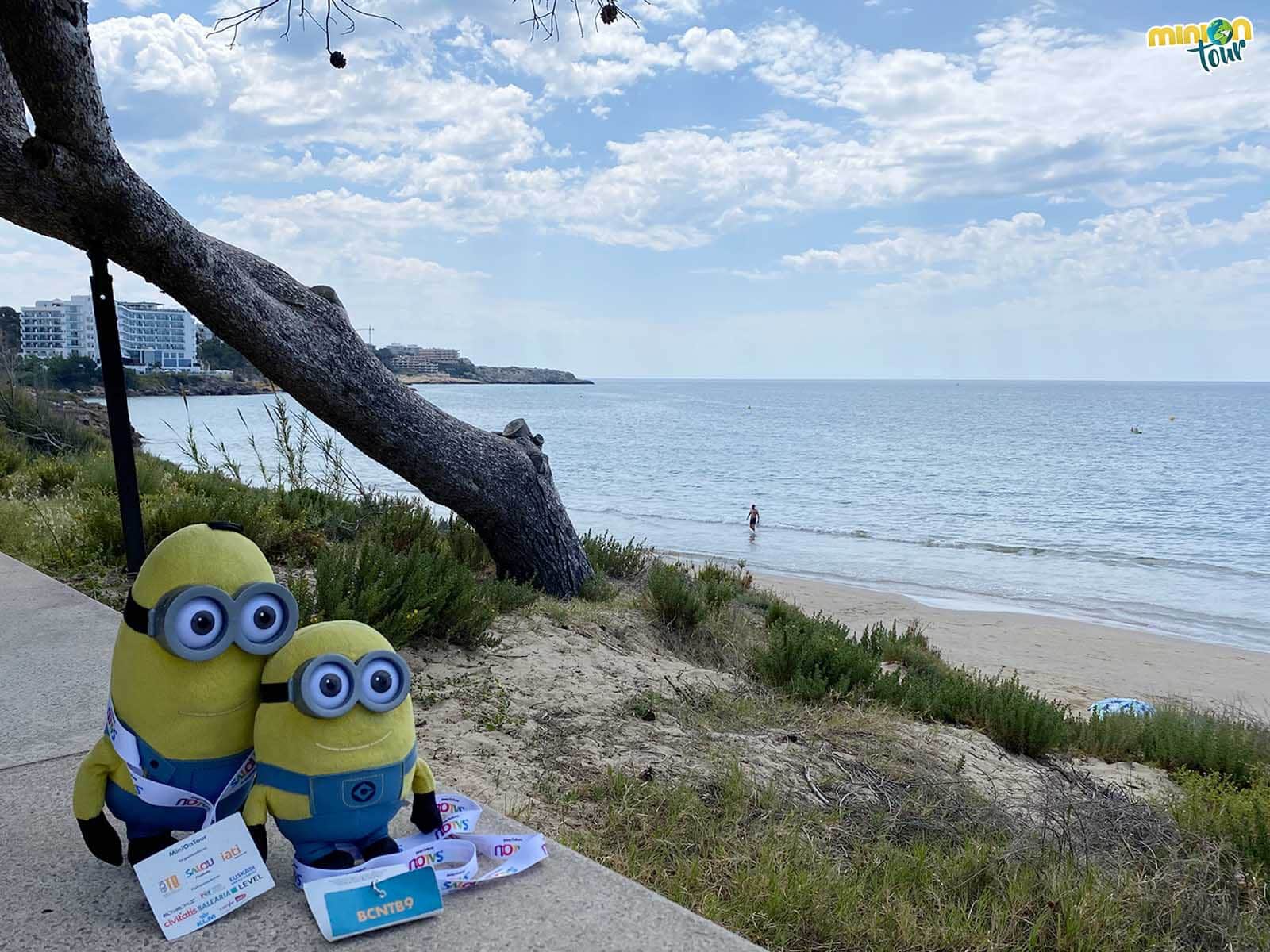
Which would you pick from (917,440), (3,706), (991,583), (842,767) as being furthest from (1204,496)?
(3,706)

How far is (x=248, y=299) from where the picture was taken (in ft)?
19.4

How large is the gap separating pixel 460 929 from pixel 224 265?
4.44m

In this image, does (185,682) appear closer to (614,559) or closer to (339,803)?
(339,803)

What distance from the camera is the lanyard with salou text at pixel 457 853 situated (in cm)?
257

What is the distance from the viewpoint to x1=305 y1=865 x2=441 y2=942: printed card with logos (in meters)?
2.41

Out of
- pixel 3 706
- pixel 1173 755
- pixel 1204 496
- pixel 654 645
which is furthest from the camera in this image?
pixel 1204 496

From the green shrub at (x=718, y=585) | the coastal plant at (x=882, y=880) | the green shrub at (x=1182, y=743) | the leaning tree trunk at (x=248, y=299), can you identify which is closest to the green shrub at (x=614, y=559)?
the green shrub at (x=718, y=585)

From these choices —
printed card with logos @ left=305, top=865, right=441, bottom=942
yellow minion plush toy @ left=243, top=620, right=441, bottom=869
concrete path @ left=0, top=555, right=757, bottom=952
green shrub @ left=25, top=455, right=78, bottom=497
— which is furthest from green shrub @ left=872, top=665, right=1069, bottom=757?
green shrub @ left=25, top=455, right=78, bottom=497

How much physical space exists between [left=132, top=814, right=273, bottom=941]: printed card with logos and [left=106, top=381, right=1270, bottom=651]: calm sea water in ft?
28.0

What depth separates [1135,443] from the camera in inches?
2662

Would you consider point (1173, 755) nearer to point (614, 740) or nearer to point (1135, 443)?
point (614, 740)

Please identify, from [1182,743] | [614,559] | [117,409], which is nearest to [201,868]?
[117,409]

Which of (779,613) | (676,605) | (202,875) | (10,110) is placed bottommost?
(779,613)

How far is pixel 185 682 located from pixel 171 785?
0.29m
